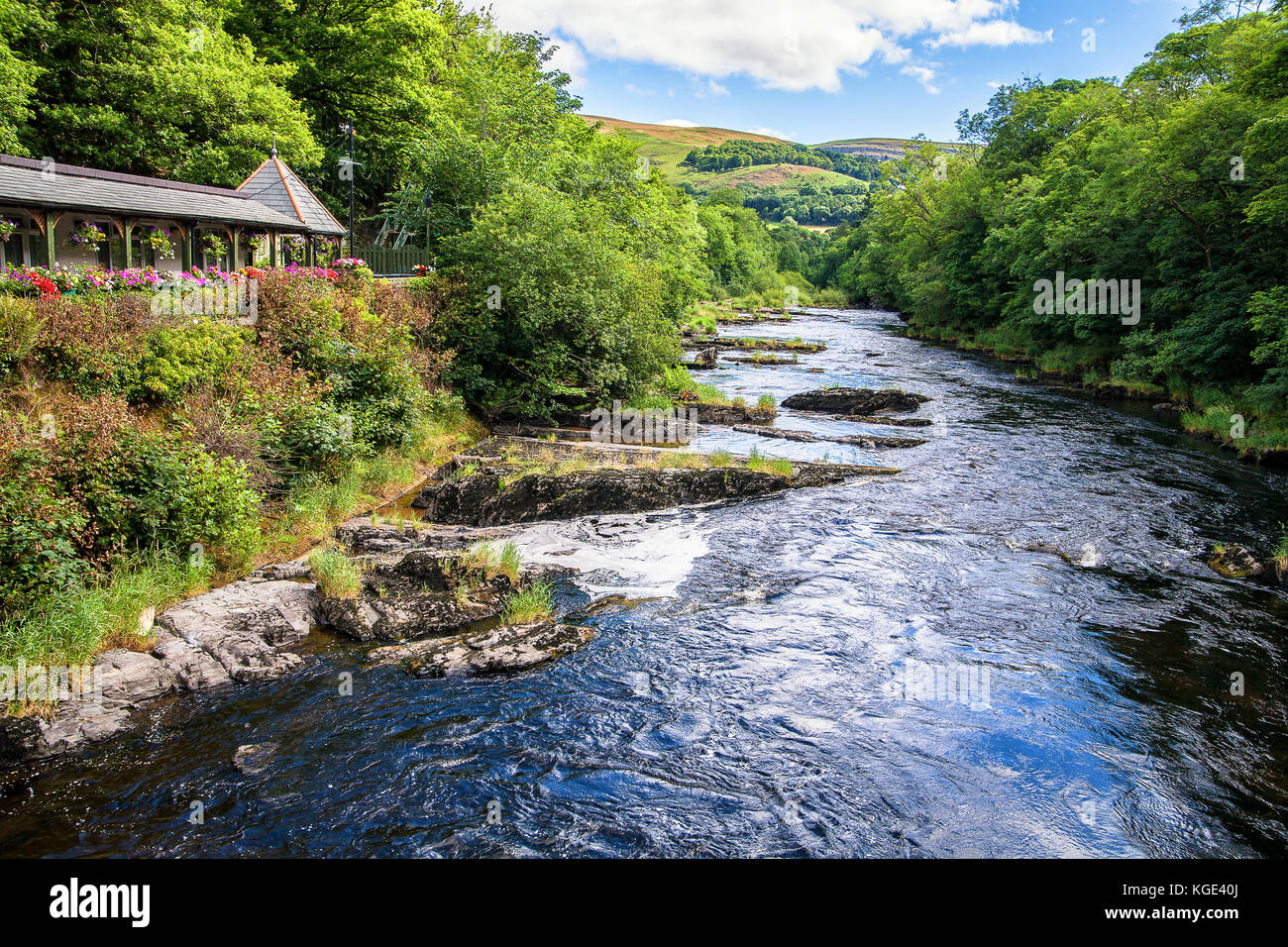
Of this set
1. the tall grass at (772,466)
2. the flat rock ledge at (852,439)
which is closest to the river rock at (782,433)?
the flat rock ledge at (852,439)

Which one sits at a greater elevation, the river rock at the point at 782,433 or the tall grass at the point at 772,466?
the river rock at the point at 782,433

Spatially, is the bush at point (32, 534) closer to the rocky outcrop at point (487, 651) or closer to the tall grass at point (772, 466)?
the rocky outcrop at point (487, 651)

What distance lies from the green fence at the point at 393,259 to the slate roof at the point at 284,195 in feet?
6.26

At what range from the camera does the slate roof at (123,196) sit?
1568cm

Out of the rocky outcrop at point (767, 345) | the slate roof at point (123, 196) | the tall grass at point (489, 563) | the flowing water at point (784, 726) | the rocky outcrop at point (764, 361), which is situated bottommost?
the flowing water at point (784, 726)

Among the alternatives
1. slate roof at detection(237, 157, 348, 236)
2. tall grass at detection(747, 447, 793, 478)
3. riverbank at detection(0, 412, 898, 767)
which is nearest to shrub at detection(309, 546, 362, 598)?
riverbank at detection(0, 412, 898, 767)

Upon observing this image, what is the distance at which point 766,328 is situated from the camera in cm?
6581

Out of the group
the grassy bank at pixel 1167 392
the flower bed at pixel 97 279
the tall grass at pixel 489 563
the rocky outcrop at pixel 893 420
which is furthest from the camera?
the rocky outcrop at pixel 893 420

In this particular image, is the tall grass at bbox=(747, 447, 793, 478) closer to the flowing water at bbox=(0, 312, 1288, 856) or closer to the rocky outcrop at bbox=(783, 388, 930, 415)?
the flowing water at bbox=(0, 312, 1288, 856)

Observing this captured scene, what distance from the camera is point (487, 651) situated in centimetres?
1052

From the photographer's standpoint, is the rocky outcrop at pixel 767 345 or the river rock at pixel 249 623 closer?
the river rock at pixel 249 623

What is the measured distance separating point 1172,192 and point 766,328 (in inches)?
1463
